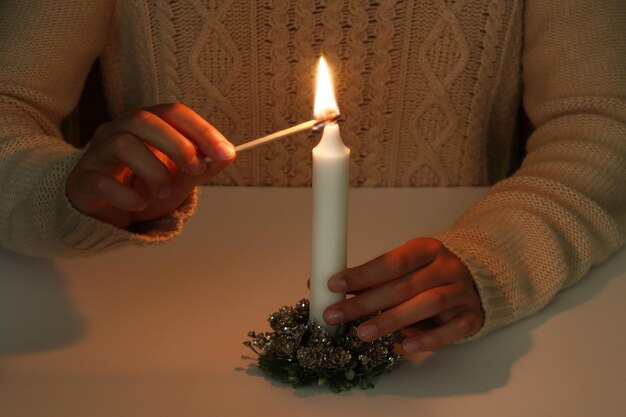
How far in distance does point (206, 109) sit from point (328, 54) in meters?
0.17

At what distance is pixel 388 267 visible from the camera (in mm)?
628

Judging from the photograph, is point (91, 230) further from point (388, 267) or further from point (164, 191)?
point (388, 267)

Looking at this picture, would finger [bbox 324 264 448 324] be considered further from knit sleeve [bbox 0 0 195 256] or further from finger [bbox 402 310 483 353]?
knit sleeve [bbox 0 0 195 256]

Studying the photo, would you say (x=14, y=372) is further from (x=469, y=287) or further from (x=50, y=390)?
(x=469, y=287)

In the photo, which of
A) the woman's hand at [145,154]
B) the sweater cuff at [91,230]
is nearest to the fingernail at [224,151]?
the woman's hand at [145,154]

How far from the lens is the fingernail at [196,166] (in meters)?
0.63

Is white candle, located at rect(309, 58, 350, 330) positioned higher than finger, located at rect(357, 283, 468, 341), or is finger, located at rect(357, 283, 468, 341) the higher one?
white candle, located at rect(309, 58, 350, 330)

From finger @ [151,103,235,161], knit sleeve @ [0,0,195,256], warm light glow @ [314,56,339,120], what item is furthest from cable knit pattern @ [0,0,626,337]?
warm light glow @ [314,56,339,120]

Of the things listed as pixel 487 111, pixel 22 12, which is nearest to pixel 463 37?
pixel 487 111

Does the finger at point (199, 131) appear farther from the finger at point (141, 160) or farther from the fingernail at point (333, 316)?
the fingernail at point (333, 316)

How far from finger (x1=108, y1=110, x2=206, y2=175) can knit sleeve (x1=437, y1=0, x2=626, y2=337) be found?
22 cm

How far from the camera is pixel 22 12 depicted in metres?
0.87

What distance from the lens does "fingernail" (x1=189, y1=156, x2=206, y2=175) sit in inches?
24.8

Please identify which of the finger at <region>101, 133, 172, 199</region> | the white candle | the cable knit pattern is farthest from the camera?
the cable knit pattern
